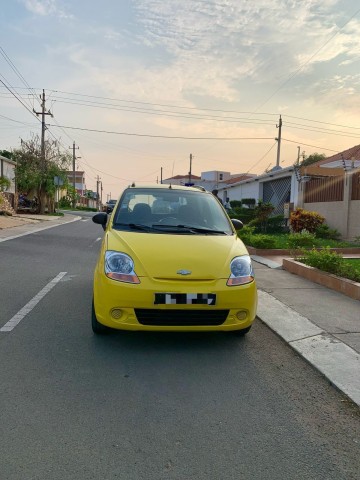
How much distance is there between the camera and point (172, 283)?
12.5 ft

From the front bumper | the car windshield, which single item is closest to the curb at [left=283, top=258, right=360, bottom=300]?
the car windshield

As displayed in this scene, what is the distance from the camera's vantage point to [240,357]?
401cm

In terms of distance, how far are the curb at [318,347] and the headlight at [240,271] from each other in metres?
0.93

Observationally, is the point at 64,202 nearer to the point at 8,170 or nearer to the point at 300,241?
the point at 8,170

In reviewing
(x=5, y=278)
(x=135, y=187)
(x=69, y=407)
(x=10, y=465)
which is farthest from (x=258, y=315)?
(x=5, y=278)

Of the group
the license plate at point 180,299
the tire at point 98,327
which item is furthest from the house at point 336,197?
the tire at point 98,327

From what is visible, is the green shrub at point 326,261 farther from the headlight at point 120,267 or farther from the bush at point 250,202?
the bush at point 250,202

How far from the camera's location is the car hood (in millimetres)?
3902

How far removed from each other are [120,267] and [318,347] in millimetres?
2239

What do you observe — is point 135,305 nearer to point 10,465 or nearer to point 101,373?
point 101,373

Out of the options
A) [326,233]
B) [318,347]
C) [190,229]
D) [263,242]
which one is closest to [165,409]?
[318,347]

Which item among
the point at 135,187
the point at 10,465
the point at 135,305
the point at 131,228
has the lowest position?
the point at 10,465

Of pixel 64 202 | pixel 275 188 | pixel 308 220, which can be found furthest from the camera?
pixel 64 202

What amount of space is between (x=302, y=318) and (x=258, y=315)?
1.84 feet
